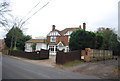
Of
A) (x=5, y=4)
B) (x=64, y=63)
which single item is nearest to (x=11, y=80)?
(x=5, y=4)

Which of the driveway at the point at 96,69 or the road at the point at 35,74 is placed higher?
the road at the point at 35,74

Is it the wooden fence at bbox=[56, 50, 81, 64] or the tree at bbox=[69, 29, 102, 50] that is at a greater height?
the tree at bbox=[69, 29, 102, 50]

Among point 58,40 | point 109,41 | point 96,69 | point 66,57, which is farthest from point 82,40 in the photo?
point 58,40

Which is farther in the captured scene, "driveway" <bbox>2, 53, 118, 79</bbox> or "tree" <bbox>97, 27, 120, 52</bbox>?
"tree" <bbox>97, 27, 120, 52</bbox>

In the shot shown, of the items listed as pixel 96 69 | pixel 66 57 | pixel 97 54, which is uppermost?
pixel 97 54

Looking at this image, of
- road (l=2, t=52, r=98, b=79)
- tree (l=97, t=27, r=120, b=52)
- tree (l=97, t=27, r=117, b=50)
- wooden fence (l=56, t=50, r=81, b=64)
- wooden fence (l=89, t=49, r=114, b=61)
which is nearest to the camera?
road (l=2, t=52, r=98, b=79)

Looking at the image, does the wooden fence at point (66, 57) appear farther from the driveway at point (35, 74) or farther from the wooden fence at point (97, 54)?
the driveway at point (35, 74)

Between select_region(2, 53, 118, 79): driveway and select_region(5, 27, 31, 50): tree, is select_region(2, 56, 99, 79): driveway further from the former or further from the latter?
select_region(5, 27, 31, 50): tree

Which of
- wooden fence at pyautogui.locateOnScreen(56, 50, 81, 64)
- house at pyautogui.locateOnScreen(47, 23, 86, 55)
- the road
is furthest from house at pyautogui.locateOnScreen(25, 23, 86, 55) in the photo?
the road

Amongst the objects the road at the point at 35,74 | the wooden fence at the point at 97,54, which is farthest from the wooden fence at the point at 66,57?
the road at the point at 35,74

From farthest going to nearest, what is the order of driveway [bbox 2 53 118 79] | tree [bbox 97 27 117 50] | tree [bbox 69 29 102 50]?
1. tree [bbox 97 27 117 50]
2. tree [bbox 69 29 102 50]
3. driveway [bbox 2 53 118 79]

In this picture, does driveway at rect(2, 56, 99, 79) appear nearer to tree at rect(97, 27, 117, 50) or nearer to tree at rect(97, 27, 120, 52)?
tree at rect(97, 27, 120, 52)

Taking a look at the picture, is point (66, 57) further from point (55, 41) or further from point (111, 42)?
point (55, 41)

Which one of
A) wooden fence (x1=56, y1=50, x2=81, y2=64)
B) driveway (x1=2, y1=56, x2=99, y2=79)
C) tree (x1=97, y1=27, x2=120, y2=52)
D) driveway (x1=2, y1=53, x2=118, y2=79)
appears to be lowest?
driveway (x1=2, y1=53, x2=118, y2=79)
